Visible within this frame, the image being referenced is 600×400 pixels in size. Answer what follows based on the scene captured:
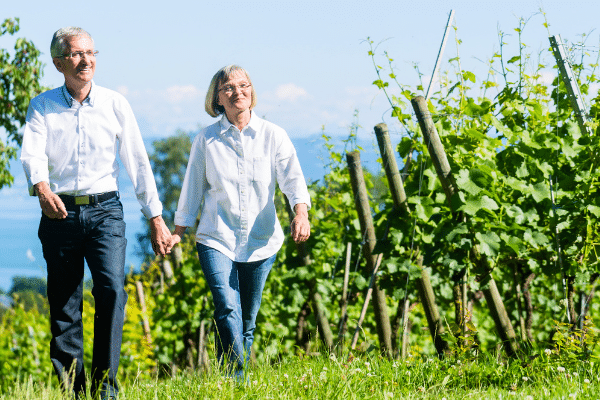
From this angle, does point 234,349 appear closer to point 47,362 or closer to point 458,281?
point 458,281

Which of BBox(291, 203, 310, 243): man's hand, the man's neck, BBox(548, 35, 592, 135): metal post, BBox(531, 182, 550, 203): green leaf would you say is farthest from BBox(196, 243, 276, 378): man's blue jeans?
BBox(548, 35, 592, 135): metal post

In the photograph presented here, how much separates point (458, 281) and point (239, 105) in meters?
1.61

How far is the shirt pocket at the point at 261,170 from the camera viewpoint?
10.2ft

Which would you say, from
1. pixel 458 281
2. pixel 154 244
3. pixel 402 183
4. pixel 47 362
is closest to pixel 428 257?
pixel 458 281

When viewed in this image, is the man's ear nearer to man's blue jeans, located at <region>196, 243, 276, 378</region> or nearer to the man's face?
the man's face

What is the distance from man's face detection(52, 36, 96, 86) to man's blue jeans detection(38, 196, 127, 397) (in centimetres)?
58

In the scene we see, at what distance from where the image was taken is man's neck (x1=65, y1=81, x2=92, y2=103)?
3002mm

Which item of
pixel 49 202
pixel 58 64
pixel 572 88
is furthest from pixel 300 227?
pixel 572 88

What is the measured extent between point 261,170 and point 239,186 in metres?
0.14

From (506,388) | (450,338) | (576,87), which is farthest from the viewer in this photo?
(576,87)

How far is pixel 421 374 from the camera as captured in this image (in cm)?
299

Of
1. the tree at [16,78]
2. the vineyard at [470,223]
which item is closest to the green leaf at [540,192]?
the vineyard at [470,223]

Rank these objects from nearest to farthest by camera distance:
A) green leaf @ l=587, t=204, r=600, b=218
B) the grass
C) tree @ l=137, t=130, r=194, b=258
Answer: the grass → green leaf @ l=587, t=204, r=600, b=218 → tree @ l=137, t=130, r=194, b=258

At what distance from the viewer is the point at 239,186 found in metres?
3.06
